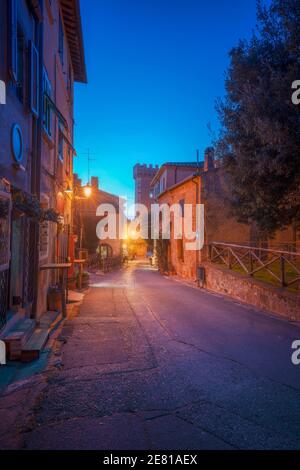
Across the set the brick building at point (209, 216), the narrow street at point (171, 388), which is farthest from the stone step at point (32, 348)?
the brick building at point (209, 216)

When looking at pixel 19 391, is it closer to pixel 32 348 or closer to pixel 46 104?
pixel 32 348

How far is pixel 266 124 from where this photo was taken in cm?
769

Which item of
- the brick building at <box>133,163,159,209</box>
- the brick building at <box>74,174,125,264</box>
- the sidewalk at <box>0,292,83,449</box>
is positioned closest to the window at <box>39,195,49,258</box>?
the sidewalk at <box>0,292,83,449</box>

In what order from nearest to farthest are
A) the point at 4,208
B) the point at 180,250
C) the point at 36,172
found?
the point at 4,208 → the point at 36,172 → the point at 180,250

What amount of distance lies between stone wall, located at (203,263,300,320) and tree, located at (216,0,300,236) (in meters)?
1.93

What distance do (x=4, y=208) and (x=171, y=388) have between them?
3317mm

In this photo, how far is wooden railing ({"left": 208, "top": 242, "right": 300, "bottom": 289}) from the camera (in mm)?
10508

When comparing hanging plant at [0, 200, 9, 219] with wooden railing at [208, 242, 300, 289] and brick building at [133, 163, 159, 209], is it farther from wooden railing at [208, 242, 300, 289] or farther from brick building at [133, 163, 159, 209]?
brick building at [133, 163, 159, 209]

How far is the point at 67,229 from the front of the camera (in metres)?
14.8

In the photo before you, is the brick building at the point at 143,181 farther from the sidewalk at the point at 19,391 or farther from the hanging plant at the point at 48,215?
the sidewalk at the point at 19,391

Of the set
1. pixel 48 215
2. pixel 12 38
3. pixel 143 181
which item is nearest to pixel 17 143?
pixel 48 215

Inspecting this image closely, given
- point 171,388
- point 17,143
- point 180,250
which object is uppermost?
point 17,143

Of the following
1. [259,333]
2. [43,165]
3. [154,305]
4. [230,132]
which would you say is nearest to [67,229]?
[154,305]
